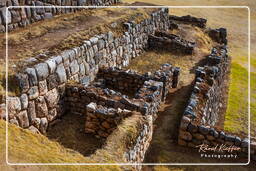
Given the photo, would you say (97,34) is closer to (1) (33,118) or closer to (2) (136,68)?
(2) (136,68)

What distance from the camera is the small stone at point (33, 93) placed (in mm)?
9406

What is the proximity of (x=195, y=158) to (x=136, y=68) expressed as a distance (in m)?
8.39

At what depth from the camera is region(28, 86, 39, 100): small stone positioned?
941cm

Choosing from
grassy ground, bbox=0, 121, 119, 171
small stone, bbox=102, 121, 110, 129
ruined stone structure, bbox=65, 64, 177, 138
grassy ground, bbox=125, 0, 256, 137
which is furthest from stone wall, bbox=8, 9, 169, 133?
grassy ground, bbox=125, 0, 256, 137

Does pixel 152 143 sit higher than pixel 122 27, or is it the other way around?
pixel 122 27

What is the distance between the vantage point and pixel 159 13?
899 inches

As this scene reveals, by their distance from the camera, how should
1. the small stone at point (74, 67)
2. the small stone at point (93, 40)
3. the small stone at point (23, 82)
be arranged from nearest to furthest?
the small stone at point (23, 82), the small stone at point (74, 67), the small stone at point (93, 40)

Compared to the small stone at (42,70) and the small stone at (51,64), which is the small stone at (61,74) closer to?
the small stone at (51,64)

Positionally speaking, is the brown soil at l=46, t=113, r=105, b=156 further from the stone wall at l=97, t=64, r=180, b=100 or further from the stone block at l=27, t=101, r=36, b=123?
the stone wall at l=97, t=64, r=180, b=100

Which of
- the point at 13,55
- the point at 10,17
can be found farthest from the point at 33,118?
the point at 10,17

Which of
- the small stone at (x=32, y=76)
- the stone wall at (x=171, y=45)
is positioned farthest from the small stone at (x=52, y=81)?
the stone wall at (x=171, y=45)

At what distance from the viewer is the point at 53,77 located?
1046 centimetres

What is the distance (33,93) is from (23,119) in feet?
2.80

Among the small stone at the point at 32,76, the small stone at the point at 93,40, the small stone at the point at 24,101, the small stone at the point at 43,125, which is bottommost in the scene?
the small stone at the point at 43,125
